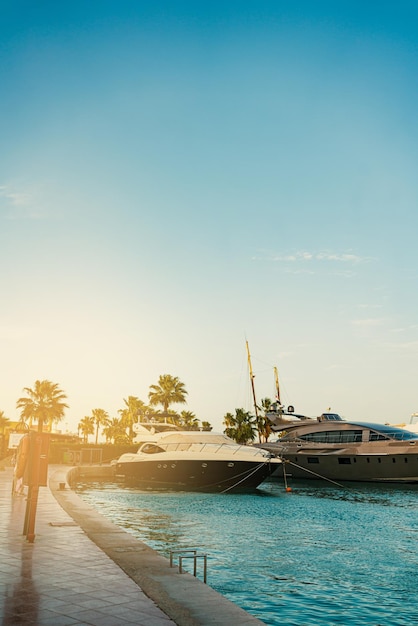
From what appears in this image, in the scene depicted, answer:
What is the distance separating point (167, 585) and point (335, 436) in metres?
46.4

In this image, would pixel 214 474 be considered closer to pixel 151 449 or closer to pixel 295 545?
pixel 151 449

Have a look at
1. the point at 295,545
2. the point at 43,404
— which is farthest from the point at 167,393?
the point at 295,545

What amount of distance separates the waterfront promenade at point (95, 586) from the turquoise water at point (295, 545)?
2.36m

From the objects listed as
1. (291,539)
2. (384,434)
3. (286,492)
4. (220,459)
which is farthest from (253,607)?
(384,434)

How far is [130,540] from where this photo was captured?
1219 cm

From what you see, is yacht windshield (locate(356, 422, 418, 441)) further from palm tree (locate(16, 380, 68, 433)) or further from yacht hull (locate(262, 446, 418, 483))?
palm tree (locate(16, 380, 68, 433))

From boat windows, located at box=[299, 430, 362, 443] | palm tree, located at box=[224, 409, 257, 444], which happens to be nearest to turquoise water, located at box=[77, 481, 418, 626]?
boat windows, located at box=[299, 430, 362, 443]

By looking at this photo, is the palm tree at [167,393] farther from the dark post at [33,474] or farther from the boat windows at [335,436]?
the dark post at [33,474]

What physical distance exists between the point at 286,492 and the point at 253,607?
30.8 m

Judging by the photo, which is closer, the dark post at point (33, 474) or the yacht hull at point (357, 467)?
the dark post at point (33, 474)

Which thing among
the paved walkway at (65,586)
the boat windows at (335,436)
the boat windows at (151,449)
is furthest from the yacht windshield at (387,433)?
the paved walkway at (65,586)

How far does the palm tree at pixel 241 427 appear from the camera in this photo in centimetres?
8256

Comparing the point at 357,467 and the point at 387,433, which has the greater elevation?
the point at 387,433

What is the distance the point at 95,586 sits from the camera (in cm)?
759
